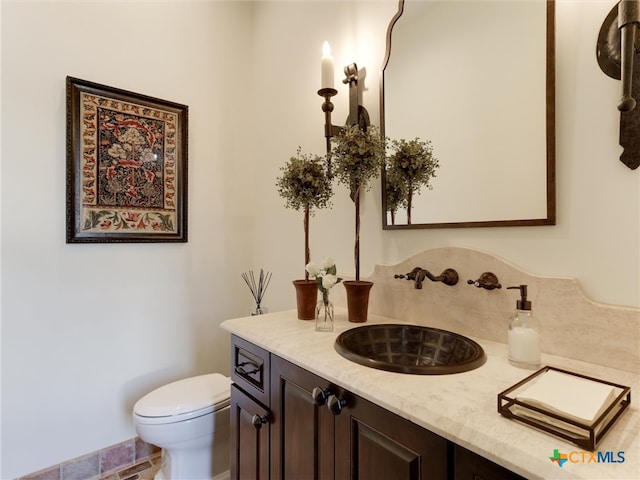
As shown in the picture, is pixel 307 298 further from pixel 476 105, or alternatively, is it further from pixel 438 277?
pixel 476 105

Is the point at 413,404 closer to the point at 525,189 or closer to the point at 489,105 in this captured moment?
the point at 525,189

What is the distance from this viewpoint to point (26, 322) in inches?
59.4

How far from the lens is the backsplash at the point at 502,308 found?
0.79 m

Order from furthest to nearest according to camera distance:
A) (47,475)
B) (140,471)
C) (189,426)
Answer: (140,471)
(47,475)
(189,426)

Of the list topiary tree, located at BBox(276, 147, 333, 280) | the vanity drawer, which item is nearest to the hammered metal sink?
the vanity drawer

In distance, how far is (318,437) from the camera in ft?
2.78

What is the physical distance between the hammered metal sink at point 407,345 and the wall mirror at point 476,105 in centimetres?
38

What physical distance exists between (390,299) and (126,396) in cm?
153

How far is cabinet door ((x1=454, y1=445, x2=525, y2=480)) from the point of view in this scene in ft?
1.67

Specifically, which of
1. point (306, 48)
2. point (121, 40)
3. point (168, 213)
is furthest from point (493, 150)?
point (121, 40)

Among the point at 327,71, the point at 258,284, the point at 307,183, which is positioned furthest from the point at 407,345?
the point at 258,284

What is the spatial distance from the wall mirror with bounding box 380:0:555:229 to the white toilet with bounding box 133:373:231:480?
3.78ft

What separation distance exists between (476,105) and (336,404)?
1.02 m

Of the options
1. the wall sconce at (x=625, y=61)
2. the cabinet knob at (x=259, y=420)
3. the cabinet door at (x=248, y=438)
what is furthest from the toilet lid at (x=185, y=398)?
the wall sconce at (x=625, y=61)
